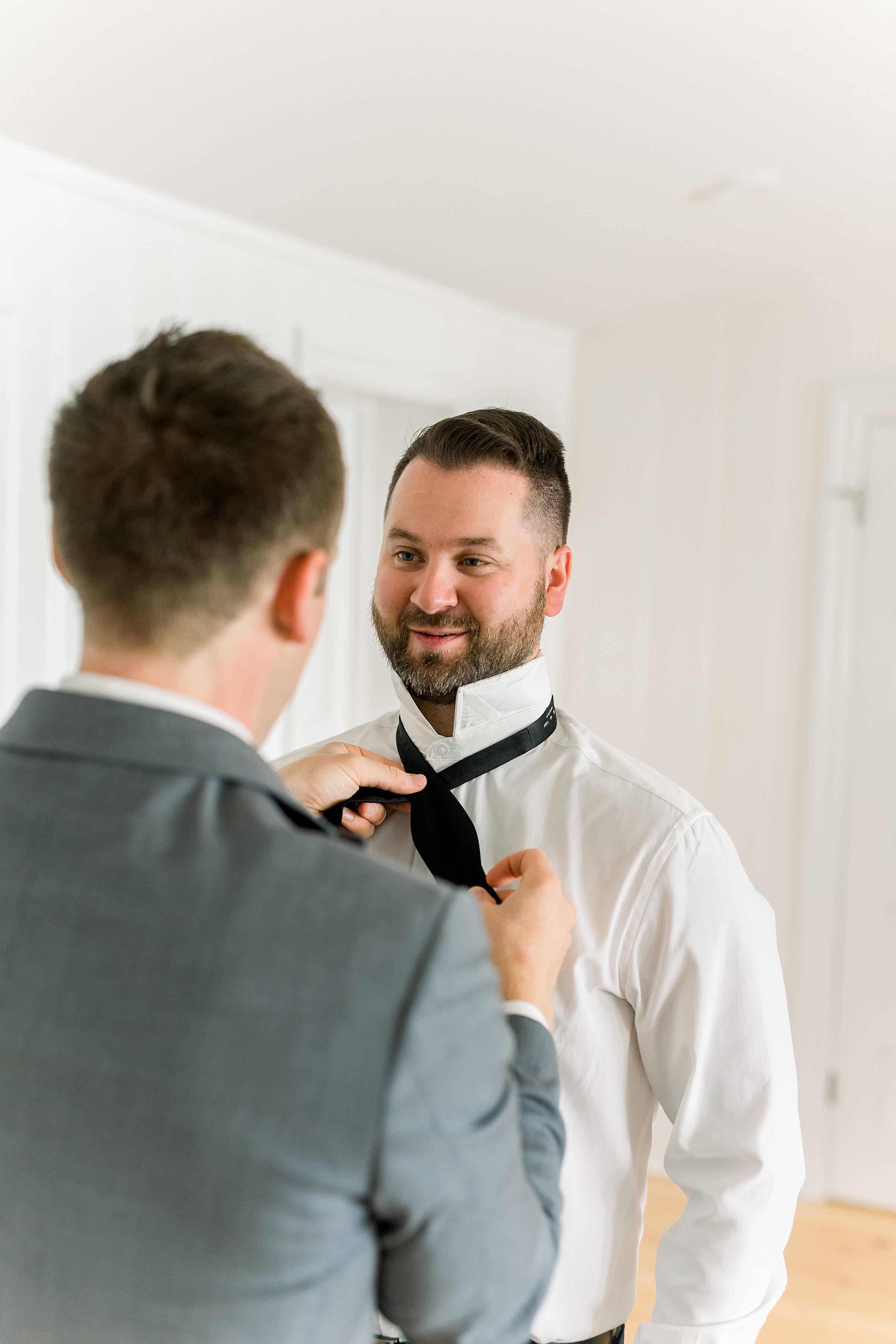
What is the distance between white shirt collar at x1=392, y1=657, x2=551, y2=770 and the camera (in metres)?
1.37

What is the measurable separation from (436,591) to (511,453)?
206 millimetres

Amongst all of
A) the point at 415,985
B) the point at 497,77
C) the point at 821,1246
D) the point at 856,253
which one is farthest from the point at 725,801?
the point at 415,985

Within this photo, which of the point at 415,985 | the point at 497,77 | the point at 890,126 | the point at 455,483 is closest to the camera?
the point at 415,985

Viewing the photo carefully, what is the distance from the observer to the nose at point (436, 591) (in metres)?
1.34

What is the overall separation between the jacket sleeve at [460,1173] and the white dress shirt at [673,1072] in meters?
0.44

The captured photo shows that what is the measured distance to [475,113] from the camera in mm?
2143

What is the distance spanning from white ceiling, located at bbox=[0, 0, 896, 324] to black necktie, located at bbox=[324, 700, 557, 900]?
1.19 meters

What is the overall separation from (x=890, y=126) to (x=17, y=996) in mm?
2425

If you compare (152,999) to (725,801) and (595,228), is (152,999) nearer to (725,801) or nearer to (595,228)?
(595,228)

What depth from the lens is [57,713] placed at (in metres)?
0.78

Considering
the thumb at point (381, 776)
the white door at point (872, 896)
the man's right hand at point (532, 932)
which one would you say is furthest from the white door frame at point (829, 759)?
the man's right hand at point (532, 932)

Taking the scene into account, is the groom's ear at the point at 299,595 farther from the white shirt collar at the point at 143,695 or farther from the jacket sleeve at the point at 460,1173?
the jacket sleeve at the point at 460,1173

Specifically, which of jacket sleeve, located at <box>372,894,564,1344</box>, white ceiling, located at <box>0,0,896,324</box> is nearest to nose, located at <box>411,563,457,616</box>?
jacket sleeve, located at <box>372,894,564,1344</box>

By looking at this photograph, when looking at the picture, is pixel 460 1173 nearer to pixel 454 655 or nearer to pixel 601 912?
pixel 601 912
